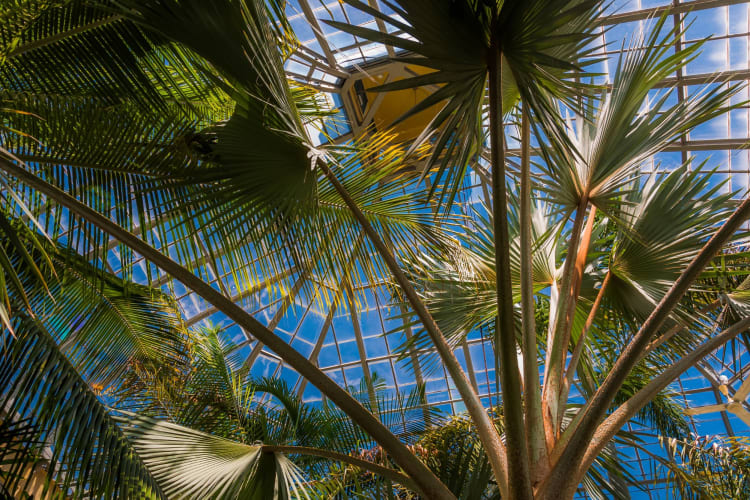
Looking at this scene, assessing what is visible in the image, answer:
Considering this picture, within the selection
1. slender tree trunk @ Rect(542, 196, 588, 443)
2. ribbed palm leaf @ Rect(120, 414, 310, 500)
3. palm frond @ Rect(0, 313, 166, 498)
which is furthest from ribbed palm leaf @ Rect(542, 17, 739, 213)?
palm frond @ Rect(0, 313, 166, 498)

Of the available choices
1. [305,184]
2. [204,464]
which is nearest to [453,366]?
[305,184]

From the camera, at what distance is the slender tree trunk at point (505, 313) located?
2502mm

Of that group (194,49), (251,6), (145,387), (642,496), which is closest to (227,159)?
(194,49)

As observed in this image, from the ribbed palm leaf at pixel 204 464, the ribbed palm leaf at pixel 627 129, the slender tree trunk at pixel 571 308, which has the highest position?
the ribbed palm leaf at pixel 627 129

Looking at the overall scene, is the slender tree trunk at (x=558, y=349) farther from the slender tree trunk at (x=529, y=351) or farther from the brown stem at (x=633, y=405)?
the brown stem at (x=633, y=405)

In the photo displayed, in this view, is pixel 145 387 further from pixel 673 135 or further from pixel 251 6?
pixel 673 135

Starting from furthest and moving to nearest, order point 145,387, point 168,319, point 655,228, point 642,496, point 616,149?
point 642,496, point 145,387, point 168,319, point 655,228, point 616,149

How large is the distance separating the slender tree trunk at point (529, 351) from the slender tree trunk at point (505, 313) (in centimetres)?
28

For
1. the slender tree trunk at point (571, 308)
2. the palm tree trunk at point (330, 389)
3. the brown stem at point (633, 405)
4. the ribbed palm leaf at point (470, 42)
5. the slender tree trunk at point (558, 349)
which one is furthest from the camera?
the slender tree trunk at point (571, 308)

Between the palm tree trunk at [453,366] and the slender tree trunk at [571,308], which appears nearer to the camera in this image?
the palm tree trunk at [453,366]

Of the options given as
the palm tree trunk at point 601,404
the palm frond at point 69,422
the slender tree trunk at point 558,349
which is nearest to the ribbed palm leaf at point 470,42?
the palm tree trunk at point 601,404

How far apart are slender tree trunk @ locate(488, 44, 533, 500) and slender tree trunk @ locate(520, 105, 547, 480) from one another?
28 centimetres

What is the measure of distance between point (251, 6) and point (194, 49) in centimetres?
31

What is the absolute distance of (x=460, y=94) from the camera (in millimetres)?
2637
